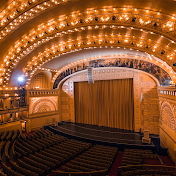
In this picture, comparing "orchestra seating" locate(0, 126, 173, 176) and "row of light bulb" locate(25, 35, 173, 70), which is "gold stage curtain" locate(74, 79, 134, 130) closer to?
"row of light bulb" locate(25, 35, 173, 70)

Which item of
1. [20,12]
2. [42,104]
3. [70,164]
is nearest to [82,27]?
[20,12]

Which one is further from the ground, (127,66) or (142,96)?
(127,66)

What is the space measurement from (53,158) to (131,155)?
5.00 meters

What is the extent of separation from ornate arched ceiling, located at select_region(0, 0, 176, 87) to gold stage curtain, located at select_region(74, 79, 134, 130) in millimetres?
5867

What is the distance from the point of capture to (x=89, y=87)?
21141 mm

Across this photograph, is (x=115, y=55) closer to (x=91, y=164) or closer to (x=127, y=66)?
(x=127, y=66)

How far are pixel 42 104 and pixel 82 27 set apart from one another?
42.0ft

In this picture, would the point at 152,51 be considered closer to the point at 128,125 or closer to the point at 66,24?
the point at 66,24

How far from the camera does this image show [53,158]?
9.38m

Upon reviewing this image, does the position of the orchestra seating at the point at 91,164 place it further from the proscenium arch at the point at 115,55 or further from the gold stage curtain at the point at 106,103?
the proscenium arch at the point at 115,55

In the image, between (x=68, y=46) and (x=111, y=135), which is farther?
(x=68, y=46)

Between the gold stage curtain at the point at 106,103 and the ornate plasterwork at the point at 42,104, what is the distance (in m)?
3.22

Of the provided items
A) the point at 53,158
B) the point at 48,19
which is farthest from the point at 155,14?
the point at 53,158

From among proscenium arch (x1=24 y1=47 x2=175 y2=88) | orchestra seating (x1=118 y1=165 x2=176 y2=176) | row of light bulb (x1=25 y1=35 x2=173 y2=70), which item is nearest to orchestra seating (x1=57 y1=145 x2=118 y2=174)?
orchestra seating (x1=118 y1=165 x2=176 y2=176)
